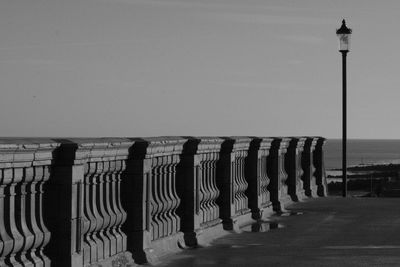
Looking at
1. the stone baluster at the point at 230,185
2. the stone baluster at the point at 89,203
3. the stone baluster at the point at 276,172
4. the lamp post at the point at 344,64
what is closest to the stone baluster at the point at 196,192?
the stone baluster at the point at 230,185

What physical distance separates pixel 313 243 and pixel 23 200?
5647mm

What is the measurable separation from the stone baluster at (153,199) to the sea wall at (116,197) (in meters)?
0.01

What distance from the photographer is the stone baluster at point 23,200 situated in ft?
23.4

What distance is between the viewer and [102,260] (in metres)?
→ 9.12

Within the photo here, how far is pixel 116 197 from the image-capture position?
980 centimetres

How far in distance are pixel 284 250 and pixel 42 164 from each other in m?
4.68

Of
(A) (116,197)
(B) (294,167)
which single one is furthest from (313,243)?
(B) (294,167)

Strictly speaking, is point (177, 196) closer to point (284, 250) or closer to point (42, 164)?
point (284, 250)

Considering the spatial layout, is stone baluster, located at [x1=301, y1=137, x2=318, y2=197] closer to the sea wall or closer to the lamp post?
the lamp post

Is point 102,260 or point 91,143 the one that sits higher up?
point 91,143

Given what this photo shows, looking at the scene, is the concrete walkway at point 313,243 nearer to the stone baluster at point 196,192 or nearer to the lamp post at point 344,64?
the stone baluster at point 196,192

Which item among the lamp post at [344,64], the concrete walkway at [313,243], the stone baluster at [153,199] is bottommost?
the concrete walkway at [313,243]

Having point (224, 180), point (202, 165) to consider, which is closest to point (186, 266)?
point (202, 165)

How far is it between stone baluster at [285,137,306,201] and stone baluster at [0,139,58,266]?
12.0m
